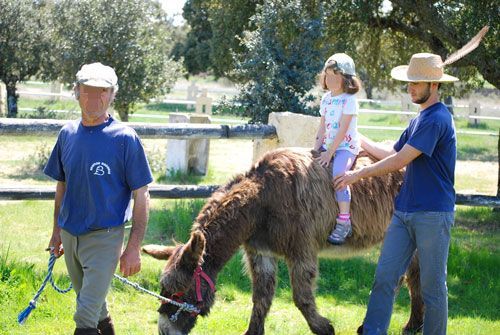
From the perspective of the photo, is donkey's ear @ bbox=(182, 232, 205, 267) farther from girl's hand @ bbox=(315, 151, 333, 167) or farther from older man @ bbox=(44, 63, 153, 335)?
girl's hand @ bbox=(315, 151, 333, 167)

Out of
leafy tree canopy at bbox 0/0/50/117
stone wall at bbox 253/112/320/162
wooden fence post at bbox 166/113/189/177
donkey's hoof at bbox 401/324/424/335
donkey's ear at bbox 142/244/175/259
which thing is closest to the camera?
donkey's ear at bbox 142/244/175/259

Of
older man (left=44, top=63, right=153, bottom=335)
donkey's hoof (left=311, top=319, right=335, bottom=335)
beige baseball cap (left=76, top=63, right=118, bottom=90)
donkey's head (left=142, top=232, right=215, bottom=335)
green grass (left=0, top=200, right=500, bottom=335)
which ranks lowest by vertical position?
green grass (left=0, top=200, right=500, bottom=335)

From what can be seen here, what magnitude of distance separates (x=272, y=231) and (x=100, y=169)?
1.81 m

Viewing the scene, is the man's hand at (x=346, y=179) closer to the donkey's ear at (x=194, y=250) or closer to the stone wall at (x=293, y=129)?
the donkey's ear at (x=194, y=250)

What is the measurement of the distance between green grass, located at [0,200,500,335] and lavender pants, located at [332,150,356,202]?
126cm

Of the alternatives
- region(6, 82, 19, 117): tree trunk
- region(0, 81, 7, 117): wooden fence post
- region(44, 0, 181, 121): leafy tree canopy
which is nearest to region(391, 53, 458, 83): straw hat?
region(44, 0, 181, 121): leafy tree canopy

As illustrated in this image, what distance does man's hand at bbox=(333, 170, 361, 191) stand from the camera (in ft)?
18.1

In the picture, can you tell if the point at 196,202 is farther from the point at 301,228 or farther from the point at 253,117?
the point at 301,228

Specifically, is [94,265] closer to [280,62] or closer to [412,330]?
[412,330]

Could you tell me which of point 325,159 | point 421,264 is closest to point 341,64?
point 325,159

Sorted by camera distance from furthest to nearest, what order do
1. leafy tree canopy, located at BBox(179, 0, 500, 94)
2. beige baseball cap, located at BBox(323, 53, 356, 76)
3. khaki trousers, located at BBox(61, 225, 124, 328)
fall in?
leafy tree canopy, located at BBox(179, 0, 500, 94) < beige baseball cap, located at BBox(323, 53, 356, 76) < khaki trousers, located at BBox(61, 225, 124, 328)

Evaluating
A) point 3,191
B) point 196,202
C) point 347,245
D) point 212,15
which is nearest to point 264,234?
point 347,245

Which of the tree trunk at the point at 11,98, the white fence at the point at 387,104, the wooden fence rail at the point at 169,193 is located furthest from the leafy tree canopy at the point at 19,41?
the wooden fence rail at the point at 169,193

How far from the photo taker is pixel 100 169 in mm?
4566
